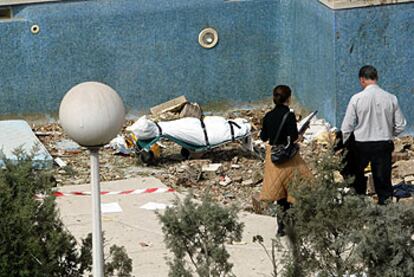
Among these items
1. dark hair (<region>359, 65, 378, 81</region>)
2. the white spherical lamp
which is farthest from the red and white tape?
the white spherical lamp

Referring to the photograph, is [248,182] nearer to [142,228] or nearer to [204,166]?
[204,166]

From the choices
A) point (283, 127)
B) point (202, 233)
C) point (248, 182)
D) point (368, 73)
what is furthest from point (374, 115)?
point (202, 233)

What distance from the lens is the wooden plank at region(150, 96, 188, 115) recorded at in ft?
51.1

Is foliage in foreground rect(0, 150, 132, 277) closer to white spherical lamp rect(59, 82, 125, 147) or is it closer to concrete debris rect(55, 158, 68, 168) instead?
white spherical lamp rect(59, 82, 125, 147)

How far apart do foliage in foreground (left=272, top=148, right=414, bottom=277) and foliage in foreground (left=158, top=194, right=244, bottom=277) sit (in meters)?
0.45

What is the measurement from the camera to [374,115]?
1147cm

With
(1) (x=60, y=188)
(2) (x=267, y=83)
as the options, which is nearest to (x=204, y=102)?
(2) (x=267, y=83)

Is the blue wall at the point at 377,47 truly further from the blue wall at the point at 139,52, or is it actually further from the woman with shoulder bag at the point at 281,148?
the woman with shoulder bag at the point at 281,148

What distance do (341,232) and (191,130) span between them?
5767mm

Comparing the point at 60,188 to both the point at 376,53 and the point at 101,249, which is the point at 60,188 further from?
the point at 101,249

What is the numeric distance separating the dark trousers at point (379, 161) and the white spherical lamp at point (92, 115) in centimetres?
418

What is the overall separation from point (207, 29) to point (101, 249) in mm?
8149

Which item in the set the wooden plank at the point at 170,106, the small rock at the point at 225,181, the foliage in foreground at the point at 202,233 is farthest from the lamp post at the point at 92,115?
the wooden plank at the point at 170,106

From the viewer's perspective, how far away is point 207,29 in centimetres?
1584
